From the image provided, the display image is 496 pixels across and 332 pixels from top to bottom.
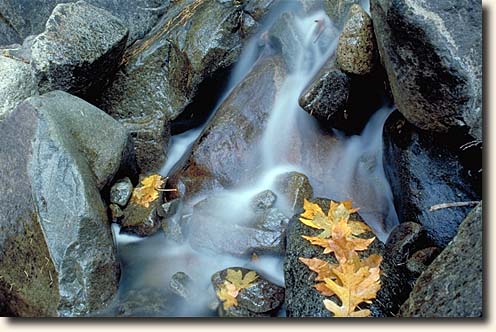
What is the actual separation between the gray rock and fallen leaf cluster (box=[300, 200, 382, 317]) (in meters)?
2.40

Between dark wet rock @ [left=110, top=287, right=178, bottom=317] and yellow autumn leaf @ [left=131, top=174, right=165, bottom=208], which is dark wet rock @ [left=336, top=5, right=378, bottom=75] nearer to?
yellow autumn leaf @ [left=131, top=174, right=165, bottom=208]

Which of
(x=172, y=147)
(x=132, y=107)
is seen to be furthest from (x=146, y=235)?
(x=132, y=107)

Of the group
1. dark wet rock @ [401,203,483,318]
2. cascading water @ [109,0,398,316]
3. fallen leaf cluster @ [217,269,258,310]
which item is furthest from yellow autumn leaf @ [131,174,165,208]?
dark wet rock @ [401,203,483,318]

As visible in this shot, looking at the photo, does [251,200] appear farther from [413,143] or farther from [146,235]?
[413,143]

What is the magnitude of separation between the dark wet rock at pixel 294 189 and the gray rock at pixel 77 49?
2.03 meters

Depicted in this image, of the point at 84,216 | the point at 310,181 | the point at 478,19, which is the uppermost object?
the point at 84,216

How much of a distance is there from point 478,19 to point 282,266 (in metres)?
2.09

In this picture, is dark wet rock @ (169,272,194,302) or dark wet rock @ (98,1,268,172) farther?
dark wet rock @ (98,1,268,172)

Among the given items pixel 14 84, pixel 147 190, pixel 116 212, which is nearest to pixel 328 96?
pixel 147 190

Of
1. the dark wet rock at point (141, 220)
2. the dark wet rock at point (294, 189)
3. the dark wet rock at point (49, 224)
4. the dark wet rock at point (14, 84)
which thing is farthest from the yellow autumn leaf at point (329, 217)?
the dark wet rock at point (14, 84)

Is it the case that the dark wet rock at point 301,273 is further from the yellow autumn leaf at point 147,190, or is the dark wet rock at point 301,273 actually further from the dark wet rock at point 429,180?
the yellow autumn leaf at point 147,190

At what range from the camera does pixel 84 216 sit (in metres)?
3.81

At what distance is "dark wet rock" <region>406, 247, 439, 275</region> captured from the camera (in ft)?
11.6

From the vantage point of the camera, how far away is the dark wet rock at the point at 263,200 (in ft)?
14.4
